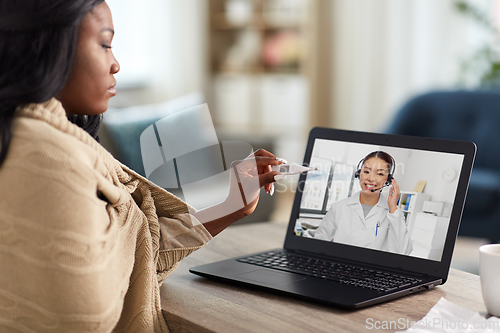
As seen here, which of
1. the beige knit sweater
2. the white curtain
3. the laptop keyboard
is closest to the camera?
the beige knit sweater

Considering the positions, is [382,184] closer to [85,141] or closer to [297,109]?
[85,141]

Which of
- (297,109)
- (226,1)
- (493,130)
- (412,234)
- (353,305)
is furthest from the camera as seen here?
(226,1)

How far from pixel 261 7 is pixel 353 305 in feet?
11.6

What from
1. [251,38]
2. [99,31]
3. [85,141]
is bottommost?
[85,141]

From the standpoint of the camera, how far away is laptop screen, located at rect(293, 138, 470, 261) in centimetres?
88

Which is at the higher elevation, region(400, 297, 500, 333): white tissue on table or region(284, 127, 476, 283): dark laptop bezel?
region(284, 127, 476, 283): dark laptop bezel

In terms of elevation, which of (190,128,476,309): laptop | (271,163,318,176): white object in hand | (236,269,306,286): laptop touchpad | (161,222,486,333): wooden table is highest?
(271,163,318,176): white object in hand

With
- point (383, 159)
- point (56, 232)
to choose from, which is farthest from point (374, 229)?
point (56, 232)

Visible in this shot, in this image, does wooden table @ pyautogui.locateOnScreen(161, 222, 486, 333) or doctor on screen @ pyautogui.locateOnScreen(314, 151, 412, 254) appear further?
doctor on screen @ pyautogui.locateOnScreen(314, 151, 412, 254)

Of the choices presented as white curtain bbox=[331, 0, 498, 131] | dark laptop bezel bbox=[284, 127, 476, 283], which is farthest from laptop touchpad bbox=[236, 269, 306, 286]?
white curtain bbox=[331, 0, 498, 131]

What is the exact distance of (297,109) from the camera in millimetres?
3926

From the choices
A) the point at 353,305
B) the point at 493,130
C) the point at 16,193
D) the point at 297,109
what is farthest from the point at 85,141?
the point at 297,109

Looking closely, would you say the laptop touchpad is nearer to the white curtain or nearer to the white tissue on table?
the white tissue on table

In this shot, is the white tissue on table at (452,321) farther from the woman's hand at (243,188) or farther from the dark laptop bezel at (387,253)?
the woman's hand at (243,188)
